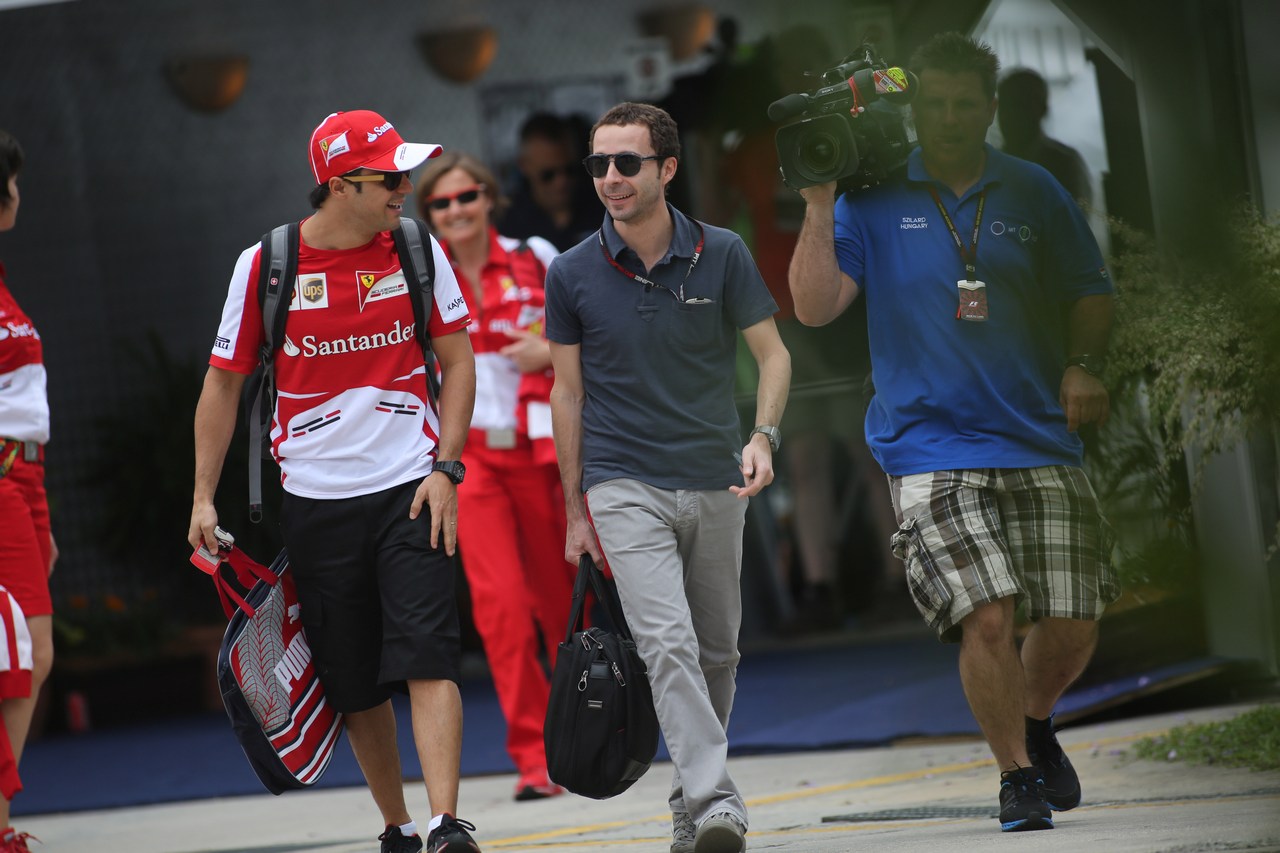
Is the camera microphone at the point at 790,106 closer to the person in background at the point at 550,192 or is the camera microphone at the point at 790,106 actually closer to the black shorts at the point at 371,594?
the black shorts at the point at 371,594

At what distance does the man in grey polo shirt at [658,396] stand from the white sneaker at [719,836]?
24 centimetres

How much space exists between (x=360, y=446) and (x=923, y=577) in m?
1.40

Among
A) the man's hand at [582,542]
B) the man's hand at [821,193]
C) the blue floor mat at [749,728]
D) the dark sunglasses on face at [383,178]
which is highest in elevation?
the dark sunglasses on face at [383,178]

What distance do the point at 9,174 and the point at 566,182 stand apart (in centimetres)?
453

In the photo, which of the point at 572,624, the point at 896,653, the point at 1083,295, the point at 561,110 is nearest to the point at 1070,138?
the point at 1083,295

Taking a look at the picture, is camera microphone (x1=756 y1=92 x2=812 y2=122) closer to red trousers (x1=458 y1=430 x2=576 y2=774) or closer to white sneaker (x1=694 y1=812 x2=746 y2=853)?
white sneaker (x1=694 y1=812 x2=746 y2=853)

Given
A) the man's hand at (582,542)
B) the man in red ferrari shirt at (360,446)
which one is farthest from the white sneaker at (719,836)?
the man's hand at (582,542)

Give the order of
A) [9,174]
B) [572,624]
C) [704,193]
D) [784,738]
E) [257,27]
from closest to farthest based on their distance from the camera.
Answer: [572,624] < [9,174] < [784,738] < [704,193] < [257,27]

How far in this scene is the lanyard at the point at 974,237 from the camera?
3881mm

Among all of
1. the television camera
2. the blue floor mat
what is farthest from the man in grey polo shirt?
the blue floor mat

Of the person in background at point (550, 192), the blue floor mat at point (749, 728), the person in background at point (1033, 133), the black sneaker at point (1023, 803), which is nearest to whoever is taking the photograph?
the black sneaker at point (1023, 803)

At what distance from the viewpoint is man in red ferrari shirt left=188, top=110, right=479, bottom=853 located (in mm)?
3832

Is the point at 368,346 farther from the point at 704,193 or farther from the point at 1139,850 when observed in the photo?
the point at 704,193

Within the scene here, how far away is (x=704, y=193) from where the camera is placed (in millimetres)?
8719
